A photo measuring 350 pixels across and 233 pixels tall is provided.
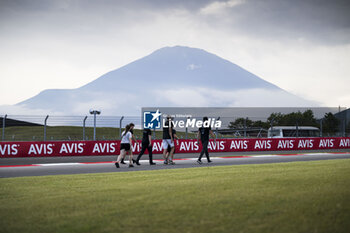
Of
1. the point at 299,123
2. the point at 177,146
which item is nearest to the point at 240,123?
the point at 299,123

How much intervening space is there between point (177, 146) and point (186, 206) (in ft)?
52.9

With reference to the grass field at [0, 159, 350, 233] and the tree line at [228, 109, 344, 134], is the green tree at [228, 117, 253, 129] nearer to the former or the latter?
the tree line at [228, 109, 344, 134]

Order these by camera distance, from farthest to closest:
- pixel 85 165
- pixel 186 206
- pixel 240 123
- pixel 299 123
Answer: pixel 299 123 → pixel 240 123 → pixel 85 165 → pixel 186 206

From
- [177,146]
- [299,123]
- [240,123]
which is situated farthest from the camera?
[299,123]

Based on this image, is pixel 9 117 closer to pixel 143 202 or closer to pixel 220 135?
pixel 220 135

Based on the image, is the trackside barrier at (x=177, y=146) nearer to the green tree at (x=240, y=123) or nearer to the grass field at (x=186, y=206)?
the green tree at (x=240, y=123)

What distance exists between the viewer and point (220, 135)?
28391 mm

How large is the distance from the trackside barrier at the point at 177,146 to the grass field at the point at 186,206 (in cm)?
1180

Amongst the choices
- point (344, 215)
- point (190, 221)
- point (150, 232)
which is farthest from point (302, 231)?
point (150, 232)

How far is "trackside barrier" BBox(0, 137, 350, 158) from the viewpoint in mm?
18750

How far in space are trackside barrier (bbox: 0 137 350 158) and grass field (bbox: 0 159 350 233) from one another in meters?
11.8

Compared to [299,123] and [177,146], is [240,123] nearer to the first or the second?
[299,123]

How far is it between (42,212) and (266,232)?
2.88m

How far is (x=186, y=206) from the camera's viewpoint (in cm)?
520
